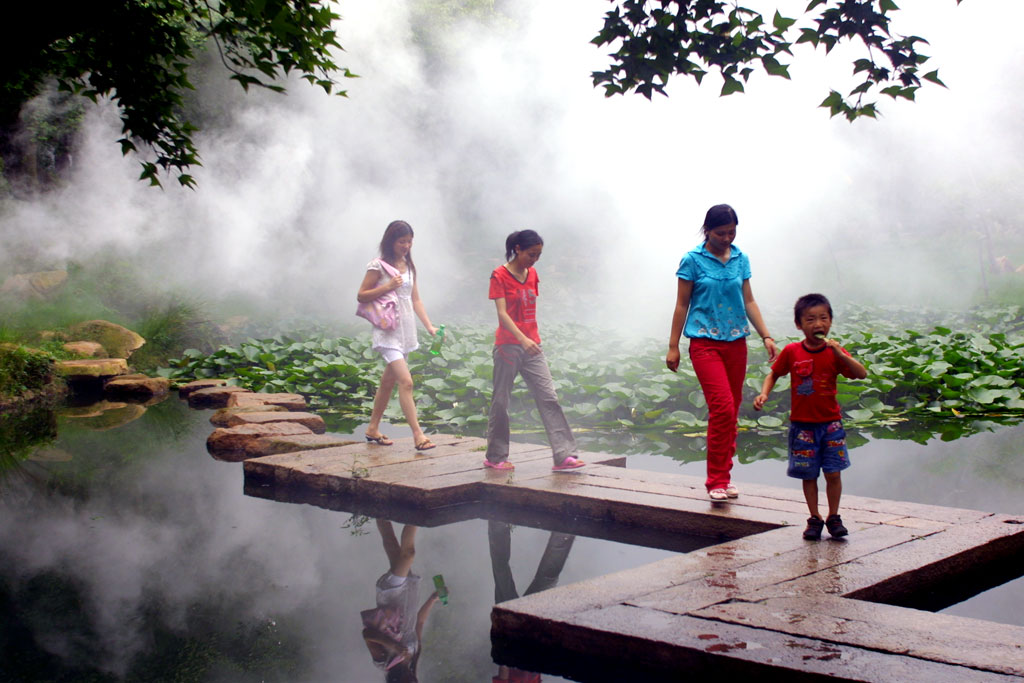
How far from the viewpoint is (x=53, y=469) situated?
593 cm

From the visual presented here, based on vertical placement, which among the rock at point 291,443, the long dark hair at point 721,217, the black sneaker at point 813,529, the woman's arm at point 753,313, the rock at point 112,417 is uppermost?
the long dark hair at point 721,217

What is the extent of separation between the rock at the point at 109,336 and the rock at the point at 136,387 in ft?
5.03

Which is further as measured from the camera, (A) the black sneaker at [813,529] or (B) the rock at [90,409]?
(B) the rock at [90,409]

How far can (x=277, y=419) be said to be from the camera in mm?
6914

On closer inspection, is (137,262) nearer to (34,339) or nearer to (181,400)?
(34,339)

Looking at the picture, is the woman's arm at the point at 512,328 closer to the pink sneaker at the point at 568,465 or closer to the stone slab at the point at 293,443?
the pink sneaker at the point at 568,465

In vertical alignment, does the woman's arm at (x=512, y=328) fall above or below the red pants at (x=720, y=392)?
above

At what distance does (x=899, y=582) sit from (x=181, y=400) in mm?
8606

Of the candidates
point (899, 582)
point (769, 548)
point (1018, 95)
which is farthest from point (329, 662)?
point (1018, 95)

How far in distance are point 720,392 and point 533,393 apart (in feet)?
3.74

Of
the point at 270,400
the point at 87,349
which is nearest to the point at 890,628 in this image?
the point at 270,400

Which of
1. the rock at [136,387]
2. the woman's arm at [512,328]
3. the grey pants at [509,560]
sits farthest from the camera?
the rock at [136,387]

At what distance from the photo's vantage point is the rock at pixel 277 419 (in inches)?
266

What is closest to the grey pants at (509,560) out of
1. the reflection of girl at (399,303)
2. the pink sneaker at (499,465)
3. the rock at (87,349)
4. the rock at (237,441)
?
the pink sneaker at (499,465)
